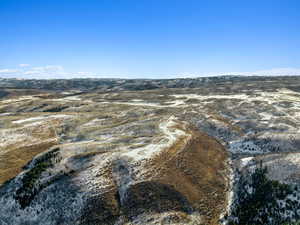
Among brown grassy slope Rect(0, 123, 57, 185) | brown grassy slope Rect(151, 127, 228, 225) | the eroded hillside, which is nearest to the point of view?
the eroded hillside

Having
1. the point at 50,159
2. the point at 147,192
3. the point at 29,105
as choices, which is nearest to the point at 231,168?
the point at 147,192

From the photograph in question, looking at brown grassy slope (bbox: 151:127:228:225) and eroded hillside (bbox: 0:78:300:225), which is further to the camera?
brown grassy slope (bbox: 151:127:228:225)

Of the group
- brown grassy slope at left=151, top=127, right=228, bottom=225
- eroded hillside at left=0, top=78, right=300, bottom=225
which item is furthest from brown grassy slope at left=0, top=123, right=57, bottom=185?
brown grassy slope at left=151, top=127, right=228, bottom=225

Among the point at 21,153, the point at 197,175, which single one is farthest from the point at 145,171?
the point at 21,153

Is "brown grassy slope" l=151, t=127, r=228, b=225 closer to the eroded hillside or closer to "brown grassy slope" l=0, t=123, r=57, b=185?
the eroded hillside

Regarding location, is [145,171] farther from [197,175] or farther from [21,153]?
[21,153]

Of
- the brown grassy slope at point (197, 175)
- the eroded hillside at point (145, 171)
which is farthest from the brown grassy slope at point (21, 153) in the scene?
the brown grassy slope at point (197, 175)

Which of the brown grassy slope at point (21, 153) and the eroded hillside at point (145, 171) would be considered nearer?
the eroded hillside at point (145, 171)

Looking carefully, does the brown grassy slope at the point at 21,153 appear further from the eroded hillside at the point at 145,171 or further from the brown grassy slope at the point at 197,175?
the brown grassy slope at the point at 197,175

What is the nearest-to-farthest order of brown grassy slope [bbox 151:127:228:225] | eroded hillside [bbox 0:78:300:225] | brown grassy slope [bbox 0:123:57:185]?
1. eroded hillside [bbox 0:78:300:225]
2. brown grassy slope [bbox 151:127:228:225]
3. brown grassy slope [bbox 0:123:57:185]

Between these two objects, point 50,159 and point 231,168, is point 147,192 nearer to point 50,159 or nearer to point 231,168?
point 231,168
